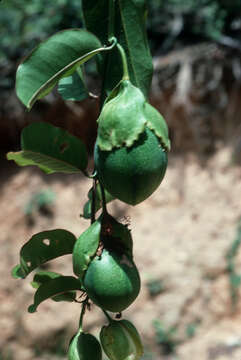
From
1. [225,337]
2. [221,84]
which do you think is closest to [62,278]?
[225,337]

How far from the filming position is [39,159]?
82 cm

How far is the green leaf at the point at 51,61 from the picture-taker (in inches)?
28.4

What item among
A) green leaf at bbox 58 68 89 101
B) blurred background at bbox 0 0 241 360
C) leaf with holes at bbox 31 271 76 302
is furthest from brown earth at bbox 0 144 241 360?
green leaf at bbox 58 68 89 101

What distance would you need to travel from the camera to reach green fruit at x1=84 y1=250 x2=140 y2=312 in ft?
2.38

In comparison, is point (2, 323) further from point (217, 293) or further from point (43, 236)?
point (43, 236)

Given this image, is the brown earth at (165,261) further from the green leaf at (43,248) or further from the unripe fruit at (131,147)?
the unripe fruit at (131,147)

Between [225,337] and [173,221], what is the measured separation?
30.8 inches

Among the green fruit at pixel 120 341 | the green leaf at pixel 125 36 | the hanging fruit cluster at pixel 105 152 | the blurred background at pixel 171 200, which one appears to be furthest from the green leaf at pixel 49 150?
the blurred background at pixel 171 200

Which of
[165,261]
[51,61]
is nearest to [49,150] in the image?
[51,61]

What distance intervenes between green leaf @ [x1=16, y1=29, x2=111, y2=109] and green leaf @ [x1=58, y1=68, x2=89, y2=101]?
0.13 metres

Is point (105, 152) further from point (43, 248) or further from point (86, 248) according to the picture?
point (43, 248)

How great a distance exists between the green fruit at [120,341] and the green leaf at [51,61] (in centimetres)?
39

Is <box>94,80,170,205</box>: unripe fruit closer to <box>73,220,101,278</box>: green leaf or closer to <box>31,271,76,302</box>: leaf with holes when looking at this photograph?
<box>73,220,101,278</box>: green leaf

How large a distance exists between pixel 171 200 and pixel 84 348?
2.47 metres
